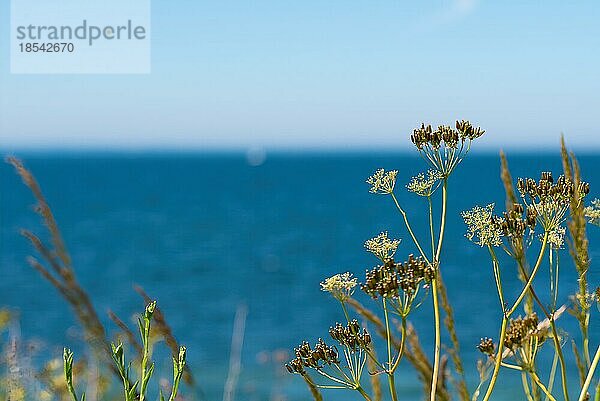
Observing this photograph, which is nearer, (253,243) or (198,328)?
(198,328)

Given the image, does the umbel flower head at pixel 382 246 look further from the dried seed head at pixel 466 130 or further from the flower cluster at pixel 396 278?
the dried seed head at pixel 466 130

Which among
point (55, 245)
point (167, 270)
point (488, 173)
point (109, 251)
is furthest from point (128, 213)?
point (55, 245)

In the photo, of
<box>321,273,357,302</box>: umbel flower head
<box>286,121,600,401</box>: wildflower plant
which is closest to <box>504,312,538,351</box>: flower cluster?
<box>286,121,600,401</box>: wildflower plant

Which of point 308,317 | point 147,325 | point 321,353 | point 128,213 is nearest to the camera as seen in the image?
point 147,325

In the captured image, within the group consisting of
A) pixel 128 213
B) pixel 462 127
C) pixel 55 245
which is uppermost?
pixel 128 213

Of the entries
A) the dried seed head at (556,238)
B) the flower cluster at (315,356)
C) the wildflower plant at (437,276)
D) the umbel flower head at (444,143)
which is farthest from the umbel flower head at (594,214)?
the flower cluster at (315,356)

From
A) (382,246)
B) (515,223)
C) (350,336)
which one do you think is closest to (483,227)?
(515,223)

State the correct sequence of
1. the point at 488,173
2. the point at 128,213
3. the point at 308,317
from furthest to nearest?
the point at 488,173 → the point at 128,213 → the point at 308,317

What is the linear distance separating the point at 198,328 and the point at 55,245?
1262 inches

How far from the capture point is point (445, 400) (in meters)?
1.56

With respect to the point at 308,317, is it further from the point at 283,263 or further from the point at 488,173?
the point at 488,173

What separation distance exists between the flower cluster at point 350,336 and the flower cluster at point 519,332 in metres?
0.20

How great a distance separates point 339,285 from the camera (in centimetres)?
124

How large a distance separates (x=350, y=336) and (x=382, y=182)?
0.98 feet
